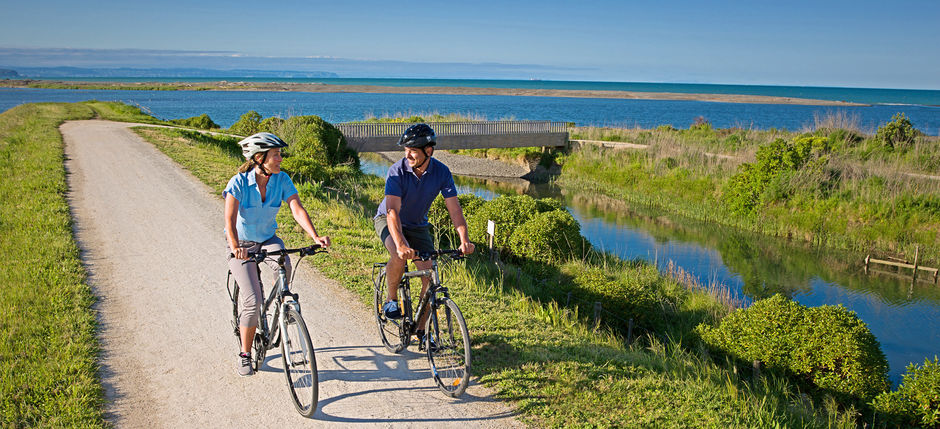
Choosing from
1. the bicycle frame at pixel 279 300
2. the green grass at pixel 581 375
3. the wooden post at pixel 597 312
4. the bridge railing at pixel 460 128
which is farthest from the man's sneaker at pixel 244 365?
the bridge railing at pixel 460 128

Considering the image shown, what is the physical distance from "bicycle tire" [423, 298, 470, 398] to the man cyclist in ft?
0.67

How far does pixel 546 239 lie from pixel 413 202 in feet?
26.3

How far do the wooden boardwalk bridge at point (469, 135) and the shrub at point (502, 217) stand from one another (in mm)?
14529

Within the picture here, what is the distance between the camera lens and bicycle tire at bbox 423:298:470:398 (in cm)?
493

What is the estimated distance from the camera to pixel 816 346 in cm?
759

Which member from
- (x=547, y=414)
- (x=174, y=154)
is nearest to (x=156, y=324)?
(x=547, y=414)

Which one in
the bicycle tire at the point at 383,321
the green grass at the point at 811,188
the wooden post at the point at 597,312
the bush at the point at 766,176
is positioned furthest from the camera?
the bush at the point at 766,176

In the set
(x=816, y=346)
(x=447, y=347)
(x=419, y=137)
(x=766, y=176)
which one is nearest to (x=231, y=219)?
(x=419, y=137)

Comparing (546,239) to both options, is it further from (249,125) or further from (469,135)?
(249,125)

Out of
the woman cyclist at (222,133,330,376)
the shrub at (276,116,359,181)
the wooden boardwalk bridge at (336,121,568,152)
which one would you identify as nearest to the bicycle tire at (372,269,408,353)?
the woman cyclist at (222,133,330,376)

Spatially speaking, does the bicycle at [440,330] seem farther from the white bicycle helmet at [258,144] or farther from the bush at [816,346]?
the bush at [816,346]

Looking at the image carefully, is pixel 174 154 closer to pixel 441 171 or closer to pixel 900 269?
pixel 441 171

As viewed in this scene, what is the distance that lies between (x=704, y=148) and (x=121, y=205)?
26966mm

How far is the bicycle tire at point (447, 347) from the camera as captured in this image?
4934 mm
